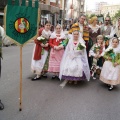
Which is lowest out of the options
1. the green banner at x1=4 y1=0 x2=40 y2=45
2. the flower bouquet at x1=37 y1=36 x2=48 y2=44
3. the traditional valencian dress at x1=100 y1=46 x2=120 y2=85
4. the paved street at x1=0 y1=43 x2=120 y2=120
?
the paved street at x1=0 y1=43 x2=120 y2=120

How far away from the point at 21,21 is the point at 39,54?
2.84 m

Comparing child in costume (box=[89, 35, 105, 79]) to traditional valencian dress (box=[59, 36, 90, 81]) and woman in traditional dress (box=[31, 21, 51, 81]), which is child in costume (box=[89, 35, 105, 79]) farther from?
woman in traditional dress (box=[31, 21, 51, 81])

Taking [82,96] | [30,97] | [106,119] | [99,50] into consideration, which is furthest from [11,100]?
[99,50]

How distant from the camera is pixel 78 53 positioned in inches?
268

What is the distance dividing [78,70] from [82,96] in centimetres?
92

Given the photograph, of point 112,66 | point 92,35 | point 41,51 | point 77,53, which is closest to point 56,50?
point 41,51

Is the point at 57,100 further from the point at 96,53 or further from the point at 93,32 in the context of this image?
Answer: the point at 93,32

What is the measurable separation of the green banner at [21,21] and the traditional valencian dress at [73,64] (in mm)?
2229

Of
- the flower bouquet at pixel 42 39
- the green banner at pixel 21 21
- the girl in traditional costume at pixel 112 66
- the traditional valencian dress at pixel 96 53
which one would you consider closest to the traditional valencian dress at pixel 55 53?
the flower bouquet at pixel 42 39

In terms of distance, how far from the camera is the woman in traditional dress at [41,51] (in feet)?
23.7

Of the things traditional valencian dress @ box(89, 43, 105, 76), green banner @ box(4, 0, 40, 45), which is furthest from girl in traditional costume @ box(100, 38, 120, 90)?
green banner @ box(4, 0, 40, 45)

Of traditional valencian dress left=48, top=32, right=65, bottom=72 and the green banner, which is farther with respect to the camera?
traditional valencian dress left=48, top=32, right=65, bottom=72

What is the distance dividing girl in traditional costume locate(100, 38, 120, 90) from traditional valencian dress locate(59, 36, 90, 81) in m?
0.52

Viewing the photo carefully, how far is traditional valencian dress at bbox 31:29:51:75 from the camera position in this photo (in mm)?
7246
